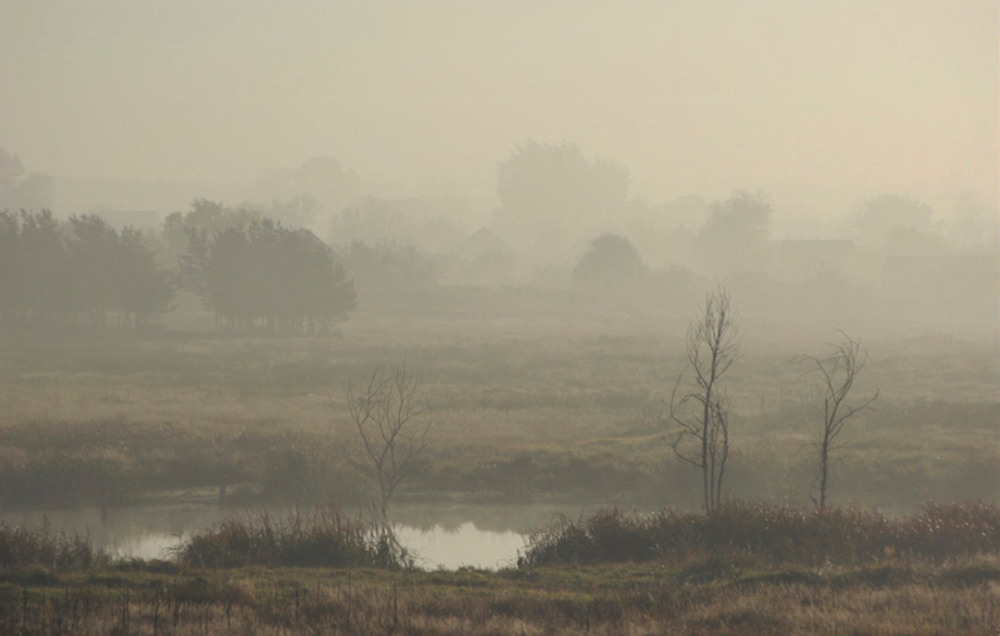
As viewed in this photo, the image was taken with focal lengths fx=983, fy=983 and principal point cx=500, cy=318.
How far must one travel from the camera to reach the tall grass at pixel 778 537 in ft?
72.0

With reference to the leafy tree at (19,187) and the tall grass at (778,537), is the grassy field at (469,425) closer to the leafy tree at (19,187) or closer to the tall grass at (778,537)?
the tall grass at (778,537)

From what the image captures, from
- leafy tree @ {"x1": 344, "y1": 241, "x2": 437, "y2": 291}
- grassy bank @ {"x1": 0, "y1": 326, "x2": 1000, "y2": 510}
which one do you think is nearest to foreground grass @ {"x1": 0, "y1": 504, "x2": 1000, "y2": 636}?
grassy bank @ {"x1": 0, "y1": 326, "x2": 1000, "y2": 510}

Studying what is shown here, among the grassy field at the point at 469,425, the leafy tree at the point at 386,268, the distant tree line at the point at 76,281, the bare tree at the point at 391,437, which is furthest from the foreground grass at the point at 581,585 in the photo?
the leafy tree at the point at 386,268

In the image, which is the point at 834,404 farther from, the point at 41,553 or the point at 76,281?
the point at 76,281

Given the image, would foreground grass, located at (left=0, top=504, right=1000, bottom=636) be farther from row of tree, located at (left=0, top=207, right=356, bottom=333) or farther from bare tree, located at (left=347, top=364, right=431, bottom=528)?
row of tree, located at (left=0, top=207, right=356, bottom=333)

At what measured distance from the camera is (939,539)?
73.9 ft

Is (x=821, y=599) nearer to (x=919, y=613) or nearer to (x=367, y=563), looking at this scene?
(x=919, y=613)

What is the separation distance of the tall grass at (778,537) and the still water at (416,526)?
316cm

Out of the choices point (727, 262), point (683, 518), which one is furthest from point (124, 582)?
point (727, 262)

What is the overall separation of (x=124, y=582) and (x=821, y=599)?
1299cm

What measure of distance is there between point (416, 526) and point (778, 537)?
508 inches

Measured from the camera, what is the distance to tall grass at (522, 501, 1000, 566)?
2195cm

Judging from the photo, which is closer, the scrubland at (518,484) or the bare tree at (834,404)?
the scrubland at (518,484)

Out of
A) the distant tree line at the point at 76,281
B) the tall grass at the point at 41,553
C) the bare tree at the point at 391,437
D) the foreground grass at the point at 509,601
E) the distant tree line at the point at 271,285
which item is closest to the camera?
the foreground grass at the point at 509,601
